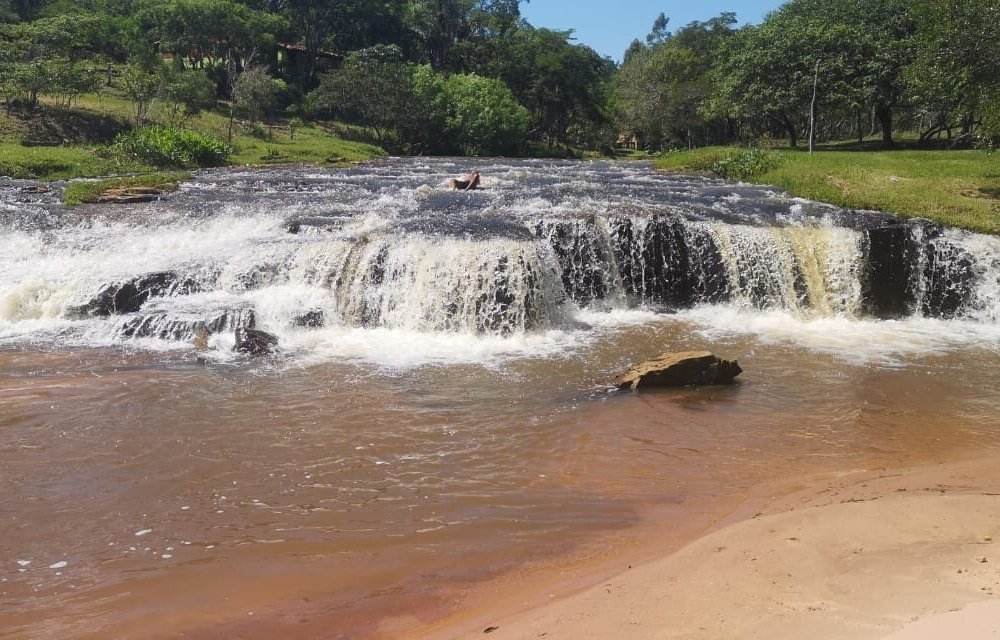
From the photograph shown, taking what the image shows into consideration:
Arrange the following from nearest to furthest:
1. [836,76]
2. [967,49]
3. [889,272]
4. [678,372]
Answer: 1. [678,372]
2. [889,272]
3. [967,49]
4. [836,76]

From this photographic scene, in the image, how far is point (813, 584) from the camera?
386 cm

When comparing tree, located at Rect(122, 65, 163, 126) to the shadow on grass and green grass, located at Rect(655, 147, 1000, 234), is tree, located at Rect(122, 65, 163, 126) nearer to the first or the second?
the shadow on grass

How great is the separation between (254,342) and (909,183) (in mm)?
18070

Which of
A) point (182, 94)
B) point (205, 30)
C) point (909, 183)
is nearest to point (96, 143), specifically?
point (182, 94)

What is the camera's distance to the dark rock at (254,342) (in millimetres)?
10883

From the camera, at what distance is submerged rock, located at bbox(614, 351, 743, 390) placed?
9.14 meters

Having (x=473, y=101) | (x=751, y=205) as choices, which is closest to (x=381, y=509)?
(x=751, y=205)

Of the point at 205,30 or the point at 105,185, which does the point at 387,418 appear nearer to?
the point at 105,185

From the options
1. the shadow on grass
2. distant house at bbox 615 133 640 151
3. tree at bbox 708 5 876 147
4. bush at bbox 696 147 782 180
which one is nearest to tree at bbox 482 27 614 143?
distant house at bbox 615 133 640 151

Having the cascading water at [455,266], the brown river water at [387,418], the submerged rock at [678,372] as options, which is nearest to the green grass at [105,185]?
the cascading water at [455,266]

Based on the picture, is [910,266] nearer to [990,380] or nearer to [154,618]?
[990,380]

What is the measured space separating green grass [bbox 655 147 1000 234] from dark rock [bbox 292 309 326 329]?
13540mm

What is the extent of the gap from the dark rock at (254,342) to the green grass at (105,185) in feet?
35.8

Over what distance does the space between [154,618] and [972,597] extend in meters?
4.58
